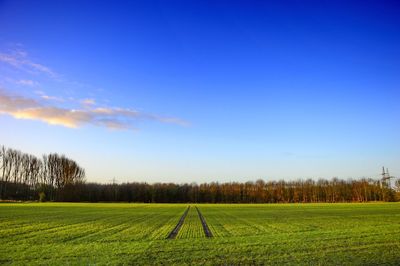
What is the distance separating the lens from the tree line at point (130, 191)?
150 m

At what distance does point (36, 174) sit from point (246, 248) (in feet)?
554

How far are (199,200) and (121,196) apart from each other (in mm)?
42797

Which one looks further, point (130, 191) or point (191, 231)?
point (130, 191)

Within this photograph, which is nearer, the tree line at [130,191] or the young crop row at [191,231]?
the young crop row at [191,231]

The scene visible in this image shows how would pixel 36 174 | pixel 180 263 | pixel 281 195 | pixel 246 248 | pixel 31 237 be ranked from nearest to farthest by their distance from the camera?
1. pixel 180 263
2. pixel 246 248
3. pixel 31 237
4. pixel 36 174
5. pixel 281 195

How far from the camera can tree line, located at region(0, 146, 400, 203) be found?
149750 mm

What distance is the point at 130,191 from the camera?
7096 inches

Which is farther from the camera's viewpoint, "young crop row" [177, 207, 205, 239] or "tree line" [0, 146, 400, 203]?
"tree line" [0, 146, 400, 203]

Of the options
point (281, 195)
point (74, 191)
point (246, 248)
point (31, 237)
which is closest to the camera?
point (246, 248)

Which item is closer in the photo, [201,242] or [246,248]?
[246,248]

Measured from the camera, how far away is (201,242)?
880 inches

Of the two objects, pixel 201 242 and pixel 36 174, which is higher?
pixel 36 174

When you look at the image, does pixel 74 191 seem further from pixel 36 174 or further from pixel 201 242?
pixel 201 242

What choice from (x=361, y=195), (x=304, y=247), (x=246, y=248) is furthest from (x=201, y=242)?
(x=361, y=195)
